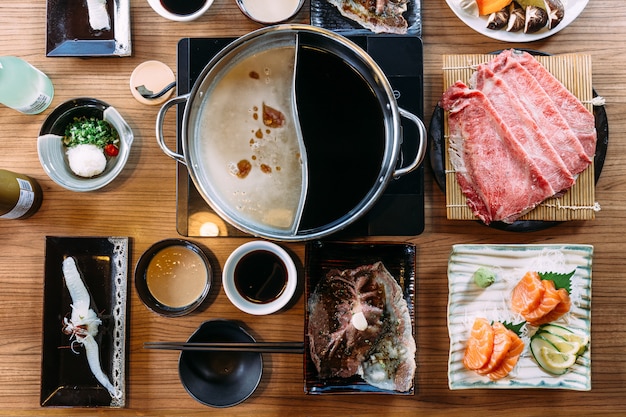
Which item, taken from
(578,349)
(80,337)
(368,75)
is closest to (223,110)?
(368,75)

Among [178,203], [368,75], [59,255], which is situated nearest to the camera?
[368,75]

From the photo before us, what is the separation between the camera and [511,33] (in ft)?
6.69

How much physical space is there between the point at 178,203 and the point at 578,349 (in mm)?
1564

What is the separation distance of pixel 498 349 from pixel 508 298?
0.21 m

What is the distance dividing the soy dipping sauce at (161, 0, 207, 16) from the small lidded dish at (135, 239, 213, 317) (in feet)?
2.84

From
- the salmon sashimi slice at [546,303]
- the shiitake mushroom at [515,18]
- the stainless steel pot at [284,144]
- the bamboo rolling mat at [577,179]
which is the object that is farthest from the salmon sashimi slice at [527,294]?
the shiitake mushroom at [515,18]

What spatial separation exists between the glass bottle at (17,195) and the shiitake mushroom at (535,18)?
77.7 inches

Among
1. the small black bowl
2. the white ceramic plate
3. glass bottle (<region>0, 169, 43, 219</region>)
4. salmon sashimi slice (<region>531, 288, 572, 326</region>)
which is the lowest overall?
the small black bowl

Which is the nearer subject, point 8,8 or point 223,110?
point 223,110

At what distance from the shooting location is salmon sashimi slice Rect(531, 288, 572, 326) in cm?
198

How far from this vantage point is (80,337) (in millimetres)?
2008

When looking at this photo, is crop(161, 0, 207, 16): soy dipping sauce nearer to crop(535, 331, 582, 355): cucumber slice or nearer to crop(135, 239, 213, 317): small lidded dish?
crop(135, 239, 213, 317): small lidded dish

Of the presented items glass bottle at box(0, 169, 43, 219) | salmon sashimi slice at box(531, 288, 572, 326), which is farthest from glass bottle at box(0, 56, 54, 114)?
salmon sashimi slice at box(531, 288, 572, 326)

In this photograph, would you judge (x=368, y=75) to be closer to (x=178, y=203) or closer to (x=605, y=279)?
(x=178, y=203)
